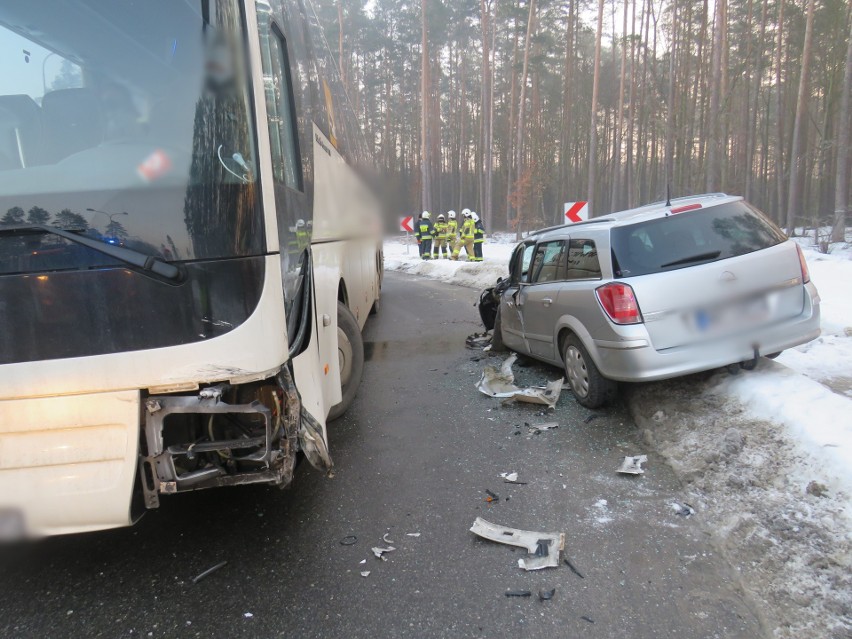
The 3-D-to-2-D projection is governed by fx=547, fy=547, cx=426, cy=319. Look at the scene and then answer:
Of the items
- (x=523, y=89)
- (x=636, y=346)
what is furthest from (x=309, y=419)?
(x=523, y=89)

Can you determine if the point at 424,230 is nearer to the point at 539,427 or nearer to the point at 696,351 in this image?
the point at 539,427

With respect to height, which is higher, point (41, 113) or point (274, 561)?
point (41, 113)

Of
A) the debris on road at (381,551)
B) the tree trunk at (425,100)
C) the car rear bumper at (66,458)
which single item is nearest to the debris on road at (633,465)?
the debris on road at (381,551)

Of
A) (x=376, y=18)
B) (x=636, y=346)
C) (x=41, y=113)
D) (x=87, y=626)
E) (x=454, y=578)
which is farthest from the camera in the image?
(x=376, y=18)

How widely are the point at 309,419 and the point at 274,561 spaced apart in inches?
33.5

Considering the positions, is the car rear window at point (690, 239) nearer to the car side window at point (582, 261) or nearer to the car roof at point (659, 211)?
the car roof at point (659, 211)

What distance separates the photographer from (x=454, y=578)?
2844mm

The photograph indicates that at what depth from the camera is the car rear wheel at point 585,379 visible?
4.93 meters

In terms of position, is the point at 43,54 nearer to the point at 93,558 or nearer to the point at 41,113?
the point at 41,113

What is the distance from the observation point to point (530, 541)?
3121 mm

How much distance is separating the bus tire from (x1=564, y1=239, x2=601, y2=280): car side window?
7.17 ft

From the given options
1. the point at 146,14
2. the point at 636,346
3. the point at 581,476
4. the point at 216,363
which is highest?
the point at 146,14

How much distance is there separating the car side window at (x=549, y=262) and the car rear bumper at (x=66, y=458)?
4.26 meters

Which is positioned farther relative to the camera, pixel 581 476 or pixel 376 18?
pixel 376 18
